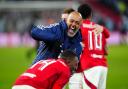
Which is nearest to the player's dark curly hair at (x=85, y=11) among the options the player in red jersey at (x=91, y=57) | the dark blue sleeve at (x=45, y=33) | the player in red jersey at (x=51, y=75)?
the player in red jersey at (x=91, y=57)

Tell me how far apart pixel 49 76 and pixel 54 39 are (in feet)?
4.76

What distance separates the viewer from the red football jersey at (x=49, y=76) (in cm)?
1112

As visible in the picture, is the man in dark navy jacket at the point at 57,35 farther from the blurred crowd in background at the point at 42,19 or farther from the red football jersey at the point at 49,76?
the blurred crowd in background at the point at 42,19

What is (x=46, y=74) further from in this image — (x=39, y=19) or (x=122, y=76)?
(x=39, y=19)

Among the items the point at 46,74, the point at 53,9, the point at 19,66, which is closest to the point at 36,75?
the point at 46,74

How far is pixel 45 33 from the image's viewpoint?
40.3 feet

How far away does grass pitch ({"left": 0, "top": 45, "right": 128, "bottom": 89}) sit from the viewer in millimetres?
24078

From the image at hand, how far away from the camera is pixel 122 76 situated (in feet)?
87.7

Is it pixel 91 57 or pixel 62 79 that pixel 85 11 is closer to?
pixel 91 57

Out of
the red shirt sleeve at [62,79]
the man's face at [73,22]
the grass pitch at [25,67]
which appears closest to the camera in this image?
the red shirt sleeve at [62,79]

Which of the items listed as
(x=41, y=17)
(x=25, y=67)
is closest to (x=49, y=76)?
(x=25, y=67)

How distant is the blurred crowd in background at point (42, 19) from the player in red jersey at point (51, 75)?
3930cm

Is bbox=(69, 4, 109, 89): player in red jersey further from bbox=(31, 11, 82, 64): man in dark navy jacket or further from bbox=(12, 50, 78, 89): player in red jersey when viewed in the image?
bbox=(12, 50, 78, 89): player in red jersey

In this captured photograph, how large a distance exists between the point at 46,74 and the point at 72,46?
2005 millimetres
